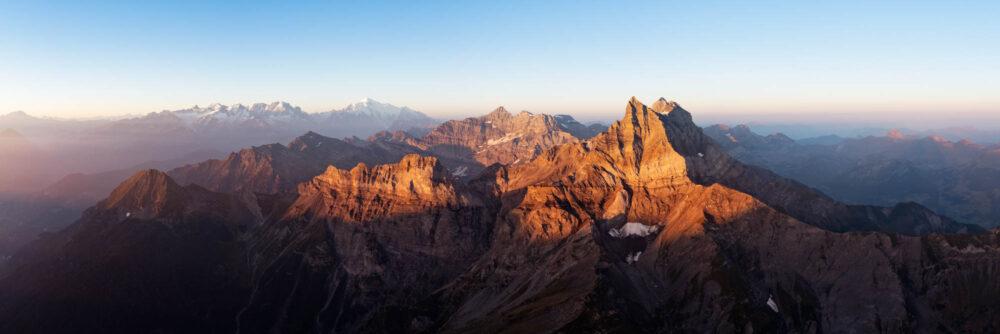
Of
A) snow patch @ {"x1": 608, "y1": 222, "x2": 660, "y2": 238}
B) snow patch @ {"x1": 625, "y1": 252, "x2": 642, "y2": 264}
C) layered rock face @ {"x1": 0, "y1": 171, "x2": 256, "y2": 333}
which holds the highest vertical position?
snow patch @ {"x1": 608, "y1": 222, "x2": 660, "y2": 238}

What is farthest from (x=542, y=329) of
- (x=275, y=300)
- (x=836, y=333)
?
(x=275, y=300)

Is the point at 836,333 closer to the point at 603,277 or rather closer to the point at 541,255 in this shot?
the point at 603,277

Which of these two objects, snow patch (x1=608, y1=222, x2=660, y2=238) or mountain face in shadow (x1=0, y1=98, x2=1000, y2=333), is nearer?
mountain face in shadow (x1=0, y1=98, x2=1000, y2=333)

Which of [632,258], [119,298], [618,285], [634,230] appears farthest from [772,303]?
[119,298]

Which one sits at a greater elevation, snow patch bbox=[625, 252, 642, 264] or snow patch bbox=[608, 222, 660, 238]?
snow patch bbox=[608, 222, 660, 238]

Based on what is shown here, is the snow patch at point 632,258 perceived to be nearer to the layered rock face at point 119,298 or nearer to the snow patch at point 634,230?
the snow patch at point 634,230

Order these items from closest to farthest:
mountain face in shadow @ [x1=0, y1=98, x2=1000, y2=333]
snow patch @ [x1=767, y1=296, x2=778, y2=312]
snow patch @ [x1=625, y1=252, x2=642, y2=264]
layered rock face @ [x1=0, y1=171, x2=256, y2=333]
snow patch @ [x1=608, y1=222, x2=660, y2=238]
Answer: mountain face in shadow @ [x1=0, y1=98, x2=1000, y2=333] → snow patch @ [x1=767, y1=296, x2=778, y2=312] → layered rock face @ [x1=0, y1=171, x2=256, y2=333] → snow patch @ [x1=625, y1=252, x2=642, y2=264] → snow patch @ [x1=608, y1=222, x2=660, y2=238]

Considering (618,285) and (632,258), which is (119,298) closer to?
(618,285)

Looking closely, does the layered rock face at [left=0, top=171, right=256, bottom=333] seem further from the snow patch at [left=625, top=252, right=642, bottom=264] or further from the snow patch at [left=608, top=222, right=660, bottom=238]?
the snow patch at [left=608, top=222, right=660, bottom=238]

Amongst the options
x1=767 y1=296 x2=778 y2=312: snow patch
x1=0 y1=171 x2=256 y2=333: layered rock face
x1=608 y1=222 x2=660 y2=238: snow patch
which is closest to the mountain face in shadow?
x1=767 y1=296 x2=778 y2=312: snow patch
